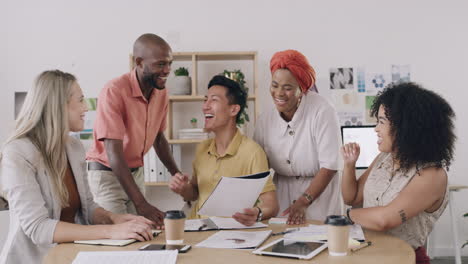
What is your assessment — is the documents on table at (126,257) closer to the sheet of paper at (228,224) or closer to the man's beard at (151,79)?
the sheet of paper at (228,224)

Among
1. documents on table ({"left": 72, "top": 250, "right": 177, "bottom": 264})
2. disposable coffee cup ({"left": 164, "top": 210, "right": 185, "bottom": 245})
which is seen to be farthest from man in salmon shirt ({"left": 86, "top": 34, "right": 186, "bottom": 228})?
documents on table ({"left": 72, "top": 250, "right": 177, "bottom": 264})

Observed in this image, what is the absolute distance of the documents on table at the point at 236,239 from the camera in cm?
169

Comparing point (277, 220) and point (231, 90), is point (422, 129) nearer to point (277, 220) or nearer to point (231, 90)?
point (277, 220)

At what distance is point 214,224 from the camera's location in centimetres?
207

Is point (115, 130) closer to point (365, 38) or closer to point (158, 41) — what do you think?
point (158, 41)

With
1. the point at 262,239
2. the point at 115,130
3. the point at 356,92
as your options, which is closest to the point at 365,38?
the point at 356,92

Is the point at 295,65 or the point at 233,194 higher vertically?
the point at 295,65

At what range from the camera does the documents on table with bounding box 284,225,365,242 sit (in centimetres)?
173

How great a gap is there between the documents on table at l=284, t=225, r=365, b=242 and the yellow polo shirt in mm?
455

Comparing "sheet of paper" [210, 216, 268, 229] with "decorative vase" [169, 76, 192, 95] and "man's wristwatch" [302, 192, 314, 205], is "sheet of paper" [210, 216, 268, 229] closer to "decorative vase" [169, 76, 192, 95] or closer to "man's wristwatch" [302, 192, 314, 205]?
"man's wristwatch" [302, 192, 314, 205]

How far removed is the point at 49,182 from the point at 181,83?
2585 mm

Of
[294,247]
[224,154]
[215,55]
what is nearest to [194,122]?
[215,55]

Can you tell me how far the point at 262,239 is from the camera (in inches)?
69.6

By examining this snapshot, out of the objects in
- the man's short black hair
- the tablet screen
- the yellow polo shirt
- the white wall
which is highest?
the white wall
